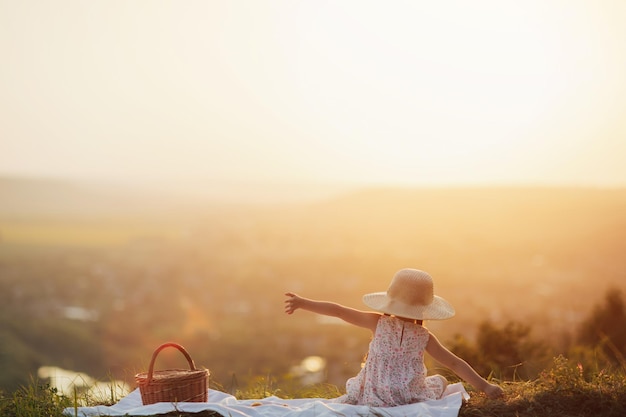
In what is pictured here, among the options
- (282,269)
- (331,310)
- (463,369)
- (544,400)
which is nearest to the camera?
(544,400)

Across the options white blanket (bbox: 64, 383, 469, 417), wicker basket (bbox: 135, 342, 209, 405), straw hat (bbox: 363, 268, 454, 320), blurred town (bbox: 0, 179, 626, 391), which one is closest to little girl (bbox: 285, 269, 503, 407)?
straw hat (bbox: 363, 268, 454, 320)

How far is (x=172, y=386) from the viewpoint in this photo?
19.2 feet

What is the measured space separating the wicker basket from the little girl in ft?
3.46

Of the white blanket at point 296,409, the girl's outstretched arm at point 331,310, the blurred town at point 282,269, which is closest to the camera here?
the white blanket at point 296,409

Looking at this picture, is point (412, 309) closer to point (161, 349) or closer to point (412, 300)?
point (412, 300)

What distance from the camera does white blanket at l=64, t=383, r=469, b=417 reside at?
544cm

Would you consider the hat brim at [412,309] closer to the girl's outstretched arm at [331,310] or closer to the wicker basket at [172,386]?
the girl's outstretched arm at [331,310]

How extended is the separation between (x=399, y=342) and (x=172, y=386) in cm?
202

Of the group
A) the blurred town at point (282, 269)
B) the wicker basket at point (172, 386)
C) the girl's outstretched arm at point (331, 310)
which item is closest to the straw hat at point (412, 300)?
the girl's outstretched arm at point (331, 310)

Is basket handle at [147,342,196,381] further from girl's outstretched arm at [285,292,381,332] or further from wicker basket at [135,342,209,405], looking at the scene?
girl's outstretched arm at [285,292,381,332]

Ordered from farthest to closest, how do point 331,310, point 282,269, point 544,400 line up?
point 282,269 < point 331,310 < point 544,400

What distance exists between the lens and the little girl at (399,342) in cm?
586

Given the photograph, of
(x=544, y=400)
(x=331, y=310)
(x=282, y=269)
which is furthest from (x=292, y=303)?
(x=282, y=269)

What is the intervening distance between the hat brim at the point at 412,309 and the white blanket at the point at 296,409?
689 mm
